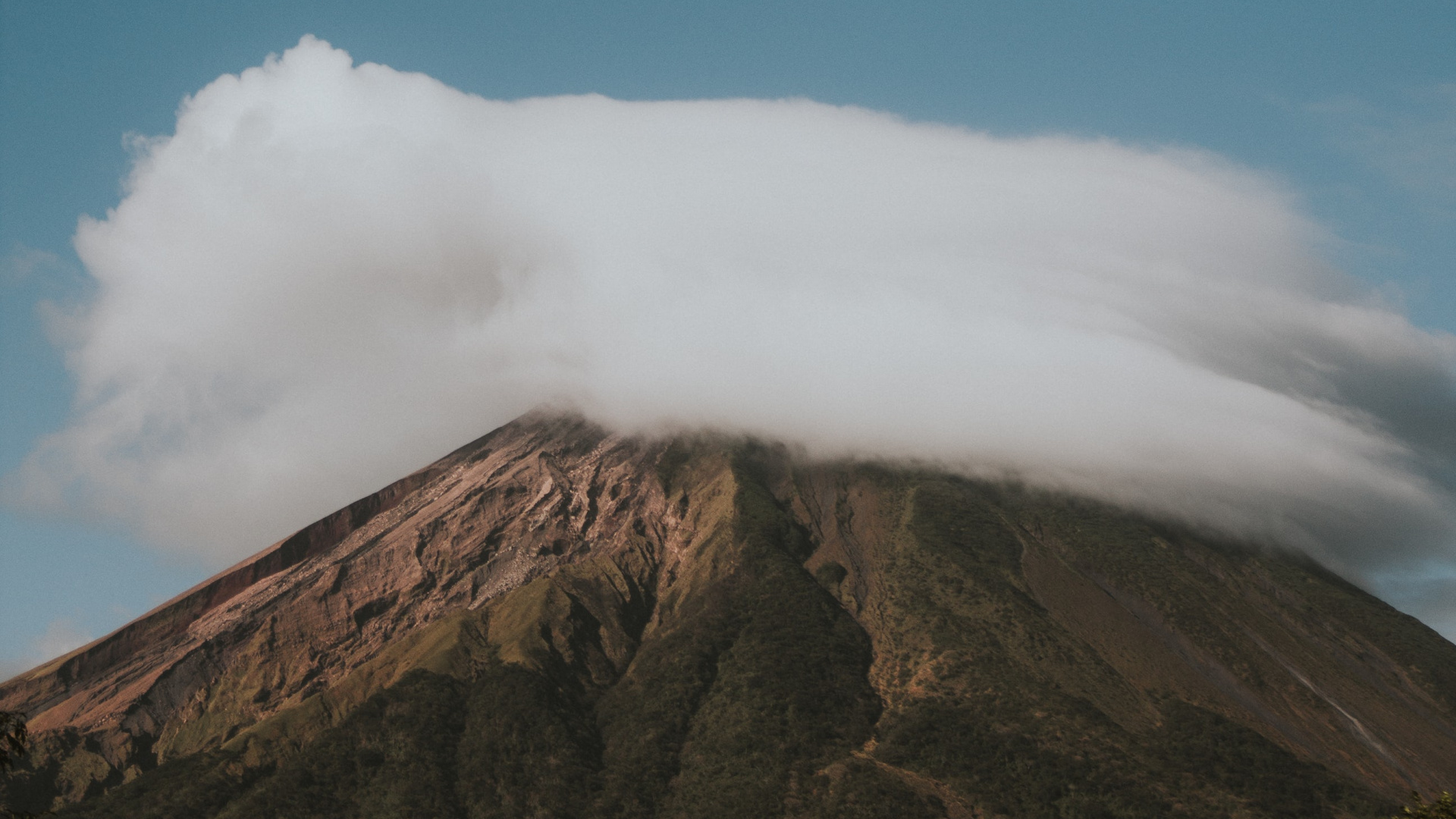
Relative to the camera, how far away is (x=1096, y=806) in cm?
17225

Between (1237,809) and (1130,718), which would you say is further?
Answer: (1130,718)

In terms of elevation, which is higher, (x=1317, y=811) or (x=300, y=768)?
(x=300, y=768)

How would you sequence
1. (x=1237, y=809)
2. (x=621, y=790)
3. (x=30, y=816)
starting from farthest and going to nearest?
(x=621, y=790) < (x=1237, y=809) < (x=30, y=816)

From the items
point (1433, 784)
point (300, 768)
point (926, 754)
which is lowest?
point (1433, 784)

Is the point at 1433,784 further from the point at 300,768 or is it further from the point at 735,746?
the point at 300,768

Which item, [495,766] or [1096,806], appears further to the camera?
[495,766]

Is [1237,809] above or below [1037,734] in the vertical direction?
below

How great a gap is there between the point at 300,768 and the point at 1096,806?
13985cm

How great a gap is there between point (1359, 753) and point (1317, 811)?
107 feet

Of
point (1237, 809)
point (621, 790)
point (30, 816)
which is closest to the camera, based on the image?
point (30, 816)

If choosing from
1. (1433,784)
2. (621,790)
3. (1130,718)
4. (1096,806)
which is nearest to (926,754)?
(1096,806)

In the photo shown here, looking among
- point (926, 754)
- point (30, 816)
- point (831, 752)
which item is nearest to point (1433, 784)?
point (926, 754)

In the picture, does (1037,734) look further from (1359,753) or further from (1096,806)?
(1359,753)

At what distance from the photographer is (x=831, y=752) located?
18888 cm
